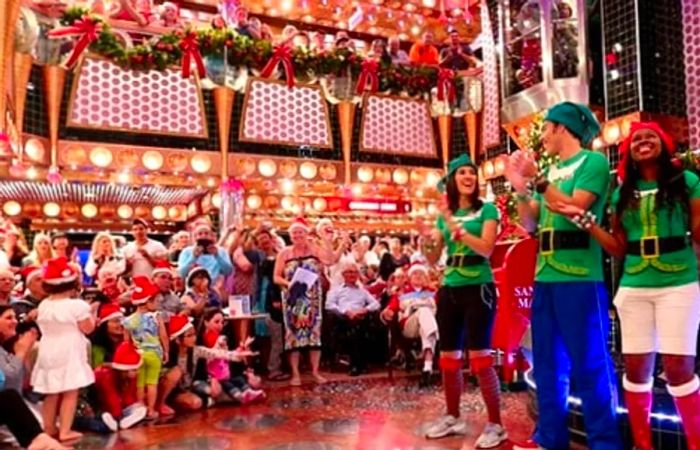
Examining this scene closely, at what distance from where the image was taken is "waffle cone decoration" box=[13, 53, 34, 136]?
773cm

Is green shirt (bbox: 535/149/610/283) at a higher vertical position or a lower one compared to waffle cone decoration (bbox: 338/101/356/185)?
lower

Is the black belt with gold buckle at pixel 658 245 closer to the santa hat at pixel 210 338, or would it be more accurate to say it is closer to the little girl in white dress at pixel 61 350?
the little girl in white dress at pixel 61 350

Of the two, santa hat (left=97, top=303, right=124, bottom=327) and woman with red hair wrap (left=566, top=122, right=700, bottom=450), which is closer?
woman with red hair wrap (left=566, top=122, right=700, bottom=450)

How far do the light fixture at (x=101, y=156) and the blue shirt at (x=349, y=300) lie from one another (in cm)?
341

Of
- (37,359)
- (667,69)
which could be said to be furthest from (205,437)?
(667,69)

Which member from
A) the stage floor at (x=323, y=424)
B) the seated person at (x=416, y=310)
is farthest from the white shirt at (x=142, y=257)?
the seated person at (x=416, y=310)

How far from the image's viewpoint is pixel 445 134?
10.5 m

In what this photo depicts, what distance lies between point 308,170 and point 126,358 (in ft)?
17.7

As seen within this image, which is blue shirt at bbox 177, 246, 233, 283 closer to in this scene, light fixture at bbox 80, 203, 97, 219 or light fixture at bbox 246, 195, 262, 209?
light fixture at bbox 246, 195, 262, 209

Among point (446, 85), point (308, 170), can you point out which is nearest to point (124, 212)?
point (308, 170)

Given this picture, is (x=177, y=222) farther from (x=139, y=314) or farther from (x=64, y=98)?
(x=139, y=314)

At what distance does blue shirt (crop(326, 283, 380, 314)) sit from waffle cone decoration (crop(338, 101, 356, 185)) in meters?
2.94

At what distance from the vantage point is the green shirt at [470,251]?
367 cm

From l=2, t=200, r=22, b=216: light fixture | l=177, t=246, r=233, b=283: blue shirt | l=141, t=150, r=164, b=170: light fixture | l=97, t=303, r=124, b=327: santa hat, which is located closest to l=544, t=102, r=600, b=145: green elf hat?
l=97, t=303, r=124, b=327: santa hat
